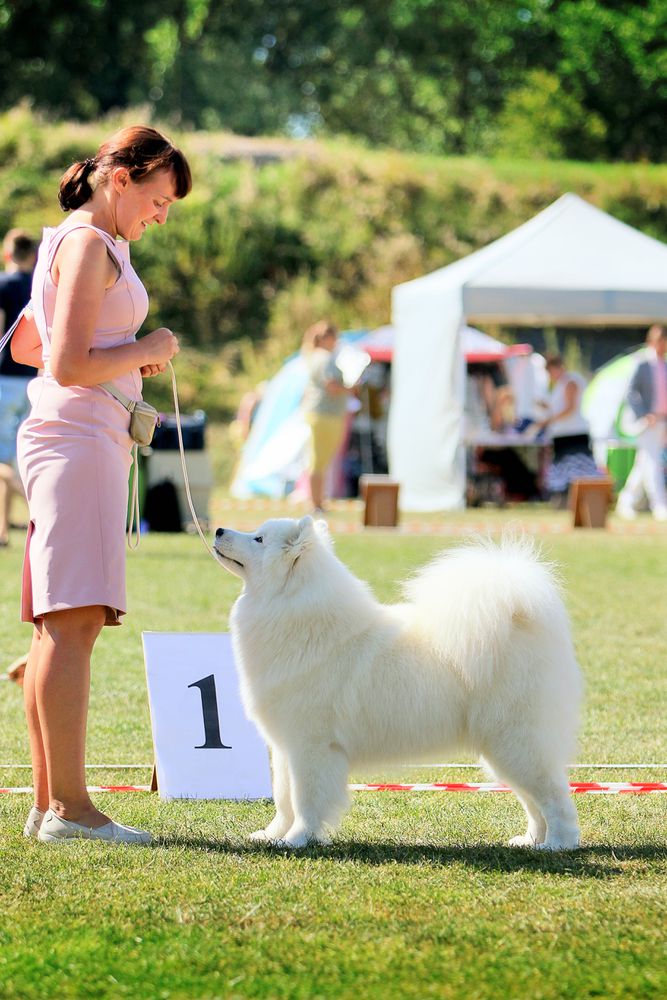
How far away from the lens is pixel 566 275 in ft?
49.1

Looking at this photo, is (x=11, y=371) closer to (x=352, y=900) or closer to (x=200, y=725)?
(x=200, y=725)

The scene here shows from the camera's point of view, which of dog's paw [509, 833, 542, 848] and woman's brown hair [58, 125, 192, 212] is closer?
woman's brown hair [58, 125, 192, 212]

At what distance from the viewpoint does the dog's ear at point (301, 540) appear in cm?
369

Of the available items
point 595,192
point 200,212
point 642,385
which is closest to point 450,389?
point 642,385

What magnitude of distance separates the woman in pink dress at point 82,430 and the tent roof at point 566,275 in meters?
11.3

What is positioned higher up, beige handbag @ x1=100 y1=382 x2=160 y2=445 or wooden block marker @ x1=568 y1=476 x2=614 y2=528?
beige handbag @ x1=100 y1=382 x2=160 y2=445

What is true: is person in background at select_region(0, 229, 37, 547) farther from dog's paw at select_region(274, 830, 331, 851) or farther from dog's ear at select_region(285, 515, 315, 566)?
dog's paw at select_region(274, 830, 331, 851)

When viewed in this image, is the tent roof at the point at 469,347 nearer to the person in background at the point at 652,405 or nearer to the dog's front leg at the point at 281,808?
the person in background at the point at 652,405

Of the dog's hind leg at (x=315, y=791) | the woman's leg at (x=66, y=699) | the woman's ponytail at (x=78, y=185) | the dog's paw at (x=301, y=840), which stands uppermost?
the woman's ponytail at (x=78, y=185)

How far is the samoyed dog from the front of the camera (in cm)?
361

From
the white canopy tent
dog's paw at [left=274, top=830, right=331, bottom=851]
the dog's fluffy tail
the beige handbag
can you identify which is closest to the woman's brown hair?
the beige handbag

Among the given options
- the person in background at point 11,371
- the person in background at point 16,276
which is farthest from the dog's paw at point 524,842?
the person in background at point 16,276

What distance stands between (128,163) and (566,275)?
39.1ft

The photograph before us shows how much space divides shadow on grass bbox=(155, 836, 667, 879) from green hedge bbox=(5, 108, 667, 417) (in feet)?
59.5
